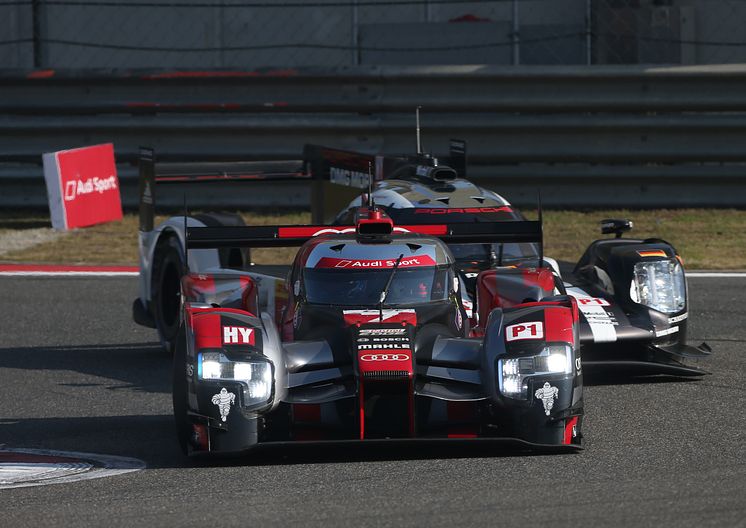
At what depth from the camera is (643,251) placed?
8.72 meters

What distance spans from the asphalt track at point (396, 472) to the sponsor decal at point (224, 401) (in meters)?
0.23

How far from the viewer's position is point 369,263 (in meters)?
7.38

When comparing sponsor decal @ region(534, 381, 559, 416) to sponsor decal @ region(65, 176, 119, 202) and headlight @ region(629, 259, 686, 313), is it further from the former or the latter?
sponsor decal @ region(65, 176, 119, 202)

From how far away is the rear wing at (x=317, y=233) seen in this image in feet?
24.8

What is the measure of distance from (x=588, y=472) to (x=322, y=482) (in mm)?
1093

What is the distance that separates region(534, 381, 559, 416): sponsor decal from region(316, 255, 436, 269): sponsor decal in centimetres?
136

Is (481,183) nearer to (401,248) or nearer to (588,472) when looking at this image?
(401,248)

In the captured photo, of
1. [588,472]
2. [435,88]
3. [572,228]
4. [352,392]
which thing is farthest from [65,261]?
[588,472]

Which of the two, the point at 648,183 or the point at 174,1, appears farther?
the point at 174,1

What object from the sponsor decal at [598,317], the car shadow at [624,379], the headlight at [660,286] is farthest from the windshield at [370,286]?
the headlight at [660,286]

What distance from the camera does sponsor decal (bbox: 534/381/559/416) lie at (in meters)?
6.25

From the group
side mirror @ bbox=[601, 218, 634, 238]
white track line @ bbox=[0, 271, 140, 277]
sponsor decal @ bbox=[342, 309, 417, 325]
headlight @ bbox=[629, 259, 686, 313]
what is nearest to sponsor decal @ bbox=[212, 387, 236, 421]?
sponsor decal @ bbox=[342, 309, 417, 325]

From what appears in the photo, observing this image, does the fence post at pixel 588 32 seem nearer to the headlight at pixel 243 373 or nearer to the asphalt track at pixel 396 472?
the asphalt track at pixel 396 472

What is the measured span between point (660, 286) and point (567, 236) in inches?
203
